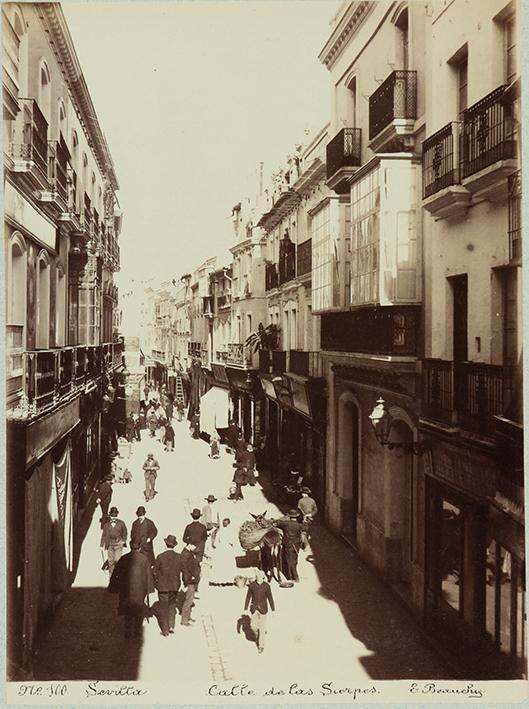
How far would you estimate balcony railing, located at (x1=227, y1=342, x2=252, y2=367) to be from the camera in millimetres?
18000

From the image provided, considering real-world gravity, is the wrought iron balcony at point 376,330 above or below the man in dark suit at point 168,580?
above

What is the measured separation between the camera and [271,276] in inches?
832

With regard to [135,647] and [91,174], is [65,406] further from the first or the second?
[91,174]

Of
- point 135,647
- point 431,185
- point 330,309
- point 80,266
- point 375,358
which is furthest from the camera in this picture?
point 80,266

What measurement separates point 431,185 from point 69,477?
794 cm

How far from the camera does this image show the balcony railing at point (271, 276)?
20.8 meters

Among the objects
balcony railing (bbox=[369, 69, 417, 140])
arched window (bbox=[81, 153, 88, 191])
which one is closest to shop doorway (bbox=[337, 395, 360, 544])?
balcony railing (bbox=[369, 69, 417, 140])

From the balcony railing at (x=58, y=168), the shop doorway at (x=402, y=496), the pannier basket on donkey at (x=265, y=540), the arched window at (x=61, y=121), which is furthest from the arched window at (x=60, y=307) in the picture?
the shop doorway at (x=402, y=496)

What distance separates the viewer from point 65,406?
12.4 meters

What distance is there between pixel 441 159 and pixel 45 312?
706 cm

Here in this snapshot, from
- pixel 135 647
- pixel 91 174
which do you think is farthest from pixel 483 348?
pixel 91 174

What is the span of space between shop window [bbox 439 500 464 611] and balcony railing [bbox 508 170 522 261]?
12.4 ft

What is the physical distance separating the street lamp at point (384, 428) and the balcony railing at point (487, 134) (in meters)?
4.13

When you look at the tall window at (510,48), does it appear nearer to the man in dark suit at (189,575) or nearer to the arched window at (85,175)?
the man in dark suit at (189,575)
